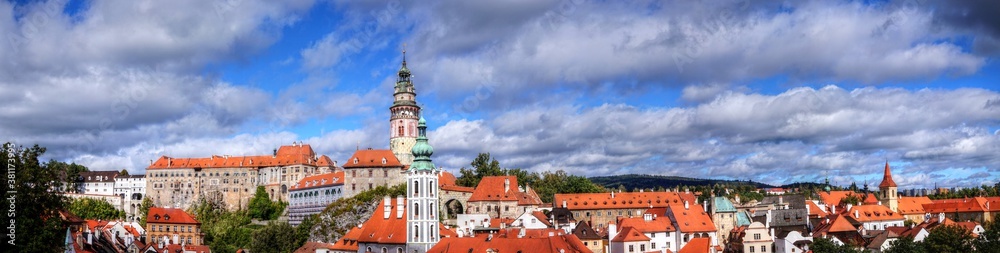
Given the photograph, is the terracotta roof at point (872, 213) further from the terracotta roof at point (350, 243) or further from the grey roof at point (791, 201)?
the terracotta roof at point (350, 243)

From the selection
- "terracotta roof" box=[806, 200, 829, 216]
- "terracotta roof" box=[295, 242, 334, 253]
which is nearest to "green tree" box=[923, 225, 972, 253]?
"terracotta roof" box=[806, 200, 829, 216]

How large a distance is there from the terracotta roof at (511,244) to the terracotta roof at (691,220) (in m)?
18.0

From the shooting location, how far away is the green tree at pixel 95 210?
13434 cm

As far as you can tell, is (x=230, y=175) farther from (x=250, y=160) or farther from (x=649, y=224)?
(x=649, y=224)

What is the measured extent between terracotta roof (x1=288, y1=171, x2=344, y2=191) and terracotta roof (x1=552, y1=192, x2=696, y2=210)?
29.7 metres

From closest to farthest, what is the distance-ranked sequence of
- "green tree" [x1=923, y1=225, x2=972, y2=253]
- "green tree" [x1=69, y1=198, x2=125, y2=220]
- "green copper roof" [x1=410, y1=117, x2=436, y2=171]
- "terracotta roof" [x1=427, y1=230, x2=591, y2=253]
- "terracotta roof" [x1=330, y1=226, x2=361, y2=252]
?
"terracotta roof" [x1=427, y1=230, x2=591, y2=253]
"green tree" [x1=923, y1=225, x2=972, y2=253]
"green copper roof" [x1=410, y1=117, x2=436, y2=171]
"terracotta roof" [x1=330, y1=226, x2=361, y2=252]
"green tree" [x1=69, y1=198, x2=125, y2=220]

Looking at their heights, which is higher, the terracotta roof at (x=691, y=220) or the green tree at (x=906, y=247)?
the terracotta roof at (x=691, y=220)

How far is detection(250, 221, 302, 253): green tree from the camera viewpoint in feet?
330

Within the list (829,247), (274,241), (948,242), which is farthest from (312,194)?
(948,242)

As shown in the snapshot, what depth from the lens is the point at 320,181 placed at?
420ft

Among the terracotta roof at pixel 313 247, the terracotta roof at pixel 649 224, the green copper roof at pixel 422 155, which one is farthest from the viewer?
the terracotta roof at pixel 649 224

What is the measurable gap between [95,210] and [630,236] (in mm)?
89045

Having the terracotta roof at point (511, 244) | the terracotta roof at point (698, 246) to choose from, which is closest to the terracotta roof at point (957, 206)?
the terracotta roof at point (698, 246)

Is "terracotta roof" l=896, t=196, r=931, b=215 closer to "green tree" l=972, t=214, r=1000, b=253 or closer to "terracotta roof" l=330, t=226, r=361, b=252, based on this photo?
"green tree" l=972, t=214, r=1000, b=253
